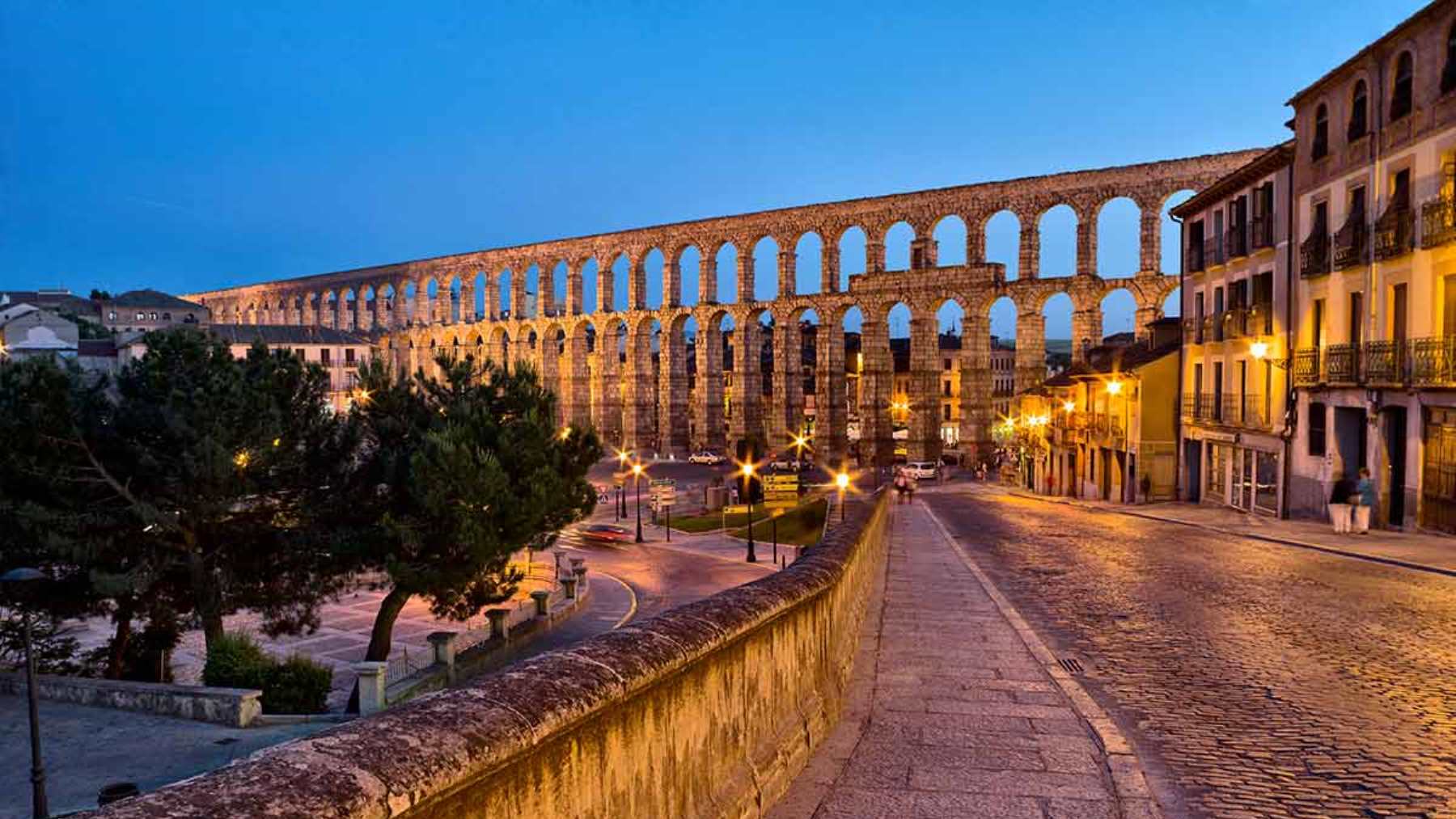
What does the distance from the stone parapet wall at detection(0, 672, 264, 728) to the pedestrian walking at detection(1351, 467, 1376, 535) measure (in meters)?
26.3

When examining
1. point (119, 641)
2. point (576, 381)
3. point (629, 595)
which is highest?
point (576, 381)

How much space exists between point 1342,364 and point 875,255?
58418 millimetres

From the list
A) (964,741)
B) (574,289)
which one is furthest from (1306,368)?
(574,289)

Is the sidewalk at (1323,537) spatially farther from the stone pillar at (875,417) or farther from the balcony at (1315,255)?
the stone pillar at (875,417)

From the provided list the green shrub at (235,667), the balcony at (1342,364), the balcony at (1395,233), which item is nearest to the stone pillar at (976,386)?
the balcony at (1342,364)

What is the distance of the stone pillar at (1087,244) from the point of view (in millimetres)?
71938

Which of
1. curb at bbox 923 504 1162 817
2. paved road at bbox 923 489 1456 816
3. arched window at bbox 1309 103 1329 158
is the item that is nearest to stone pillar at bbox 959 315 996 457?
arched window at bbox 1309 103 1329 158

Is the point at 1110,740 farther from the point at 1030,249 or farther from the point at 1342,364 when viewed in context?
the point at 1030,249

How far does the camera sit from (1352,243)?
Result: 26969 millimetres

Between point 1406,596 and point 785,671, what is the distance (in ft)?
43.8

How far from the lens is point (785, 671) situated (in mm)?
6719

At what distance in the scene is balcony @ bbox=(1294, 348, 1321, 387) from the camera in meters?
29.2

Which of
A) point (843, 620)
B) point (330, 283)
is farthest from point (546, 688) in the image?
point (330, 283)

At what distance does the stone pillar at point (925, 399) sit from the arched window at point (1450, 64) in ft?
176
